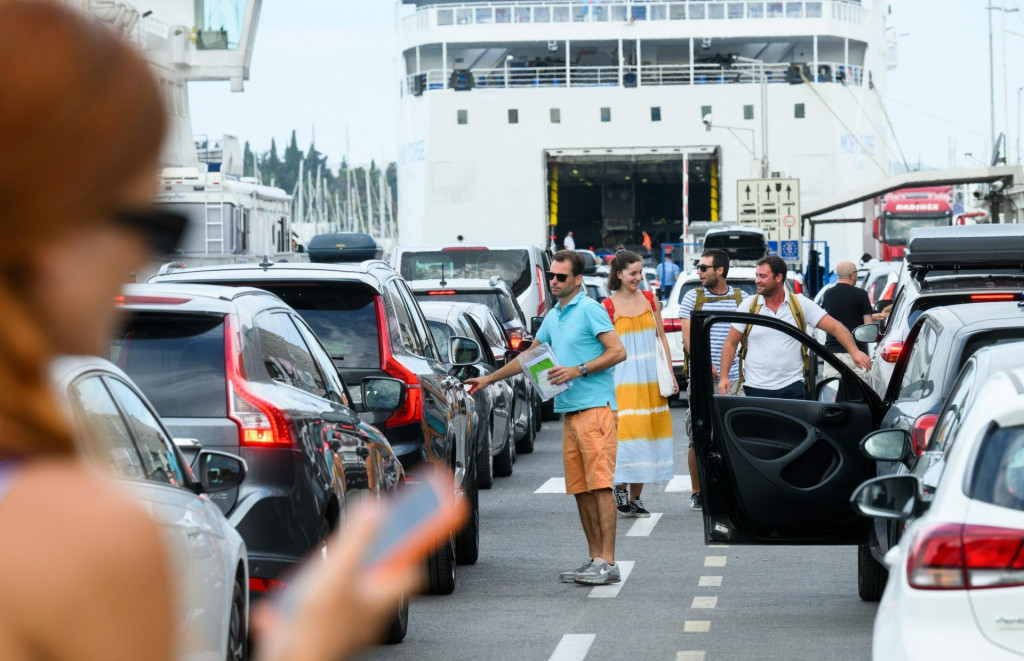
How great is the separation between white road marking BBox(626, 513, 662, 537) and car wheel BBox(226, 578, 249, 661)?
677 cm

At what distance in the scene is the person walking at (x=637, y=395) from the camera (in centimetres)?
1185

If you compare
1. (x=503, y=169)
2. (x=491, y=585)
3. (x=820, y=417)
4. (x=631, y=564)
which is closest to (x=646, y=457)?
(x=631, y=564)

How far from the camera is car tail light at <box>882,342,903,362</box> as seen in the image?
39.5ft

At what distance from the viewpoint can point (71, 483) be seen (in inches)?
45.1

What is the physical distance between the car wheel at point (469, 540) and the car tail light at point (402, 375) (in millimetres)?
943

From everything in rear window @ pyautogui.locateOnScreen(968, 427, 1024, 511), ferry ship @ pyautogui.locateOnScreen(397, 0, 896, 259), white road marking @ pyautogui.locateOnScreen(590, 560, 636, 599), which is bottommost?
white road marking @ pyautogui.locateOnScreen(590, 560, 636, 599)

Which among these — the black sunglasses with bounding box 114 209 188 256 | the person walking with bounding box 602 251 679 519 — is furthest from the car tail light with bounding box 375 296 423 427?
the black sunglasses with bounding box 114 209 188 256

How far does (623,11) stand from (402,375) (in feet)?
177

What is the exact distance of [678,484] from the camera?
1493cm

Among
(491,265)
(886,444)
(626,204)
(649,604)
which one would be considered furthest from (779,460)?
(626,204)

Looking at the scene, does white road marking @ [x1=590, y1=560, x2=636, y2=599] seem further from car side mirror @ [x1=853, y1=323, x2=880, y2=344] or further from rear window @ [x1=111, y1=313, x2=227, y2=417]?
car side mirror @ [x1=853, y1=323, x2=880, y2=344]

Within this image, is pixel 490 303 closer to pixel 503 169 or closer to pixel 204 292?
pixel 204 292

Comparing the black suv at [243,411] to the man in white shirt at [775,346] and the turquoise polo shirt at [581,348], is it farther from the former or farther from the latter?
the man in white shirt at [775,346]

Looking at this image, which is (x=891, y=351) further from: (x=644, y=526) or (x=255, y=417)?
(x=255, y=417)
